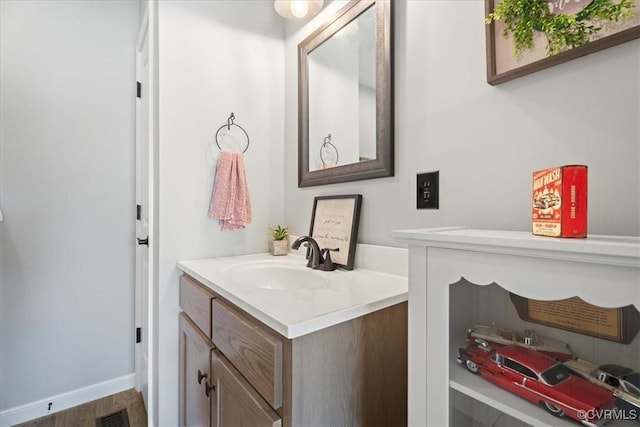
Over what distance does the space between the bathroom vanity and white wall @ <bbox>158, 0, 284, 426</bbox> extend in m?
0.32

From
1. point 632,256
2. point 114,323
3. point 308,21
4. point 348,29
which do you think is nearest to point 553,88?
point 632,256

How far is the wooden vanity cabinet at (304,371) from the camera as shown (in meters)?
0.67

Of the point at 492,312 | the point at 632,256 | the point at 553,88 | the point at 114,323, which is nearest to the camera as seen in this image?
the point at 632,256

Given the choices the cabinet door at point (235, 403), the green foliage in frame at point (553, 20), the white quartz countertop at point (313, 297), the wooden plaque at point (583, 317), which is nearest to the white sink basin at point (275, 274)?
the white quartz countertop at point (313, 297)

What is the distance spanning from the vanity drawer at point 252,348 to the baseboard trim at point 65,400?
1347mm

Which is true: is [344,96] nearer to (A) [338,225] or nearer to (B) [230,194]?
(A) [338,225]

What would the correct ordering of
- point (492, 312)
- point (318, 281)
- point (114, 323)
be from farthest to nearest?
point (114, 323) → point (318, 281) → point (492, 312)

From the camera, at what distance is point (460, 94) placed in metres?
0.91

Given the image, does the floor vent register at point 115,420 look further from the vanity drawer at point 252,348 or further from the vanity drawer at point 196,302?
the vanity drawer at point 252,348

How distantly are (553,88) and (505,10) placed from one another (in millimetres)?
232

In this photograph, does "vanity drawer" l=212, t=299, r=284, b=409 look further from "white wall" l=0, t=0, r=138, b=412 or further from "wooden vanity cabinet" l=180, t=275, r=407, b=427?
"white wall" l=0, t=0, r=138, b=412

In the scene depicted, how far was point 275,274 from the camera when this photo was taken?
133 centimetres

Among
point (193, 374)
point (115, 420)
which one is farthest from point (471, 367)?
point (115, 420)

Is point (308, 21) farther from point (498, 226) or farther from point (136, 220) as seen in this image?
point (136, 220)
